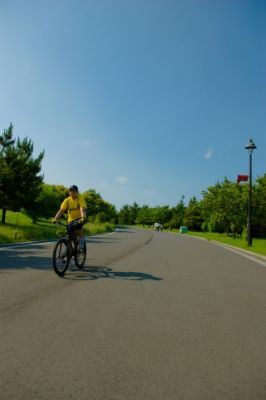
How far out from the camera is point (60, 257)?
865cm

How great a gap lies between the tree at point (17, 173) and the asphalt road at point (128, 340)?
33205 millimetres

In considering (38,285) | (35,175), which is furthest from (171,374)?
(35,175)

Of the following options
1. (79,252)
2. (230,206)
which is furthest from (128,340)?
(230,206)

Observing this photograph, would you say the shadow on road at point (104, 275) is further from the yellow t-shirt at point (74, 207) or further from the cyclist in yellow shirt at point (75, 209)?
the yellow t-shirt at point (74, 207)

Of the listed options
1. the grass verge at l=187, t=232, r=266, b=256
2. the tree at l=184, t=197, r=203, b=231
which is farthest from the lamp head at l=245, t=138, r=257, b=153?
the tree at l=184, t=197, r=203, b=231

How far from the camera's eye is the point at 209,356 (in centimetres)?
391

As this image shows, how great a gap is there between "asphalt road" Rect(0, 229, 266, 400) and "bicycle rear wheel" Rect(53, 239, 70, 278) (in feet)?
1.11

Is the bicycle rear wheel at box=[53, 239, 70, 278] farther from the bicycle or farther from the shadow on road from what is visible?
the shadow on road

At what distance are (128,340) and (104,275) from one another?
483 cm

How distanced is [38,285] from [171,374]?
4452 millimetres

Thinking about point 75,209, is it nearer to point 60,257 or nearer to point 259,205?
point 60,257

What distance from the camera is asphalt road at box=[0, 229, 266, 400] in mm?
3096

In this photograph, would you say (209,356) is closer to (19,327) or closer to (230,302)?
(19,327)

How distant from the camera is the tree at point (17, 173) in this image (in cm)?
3938
